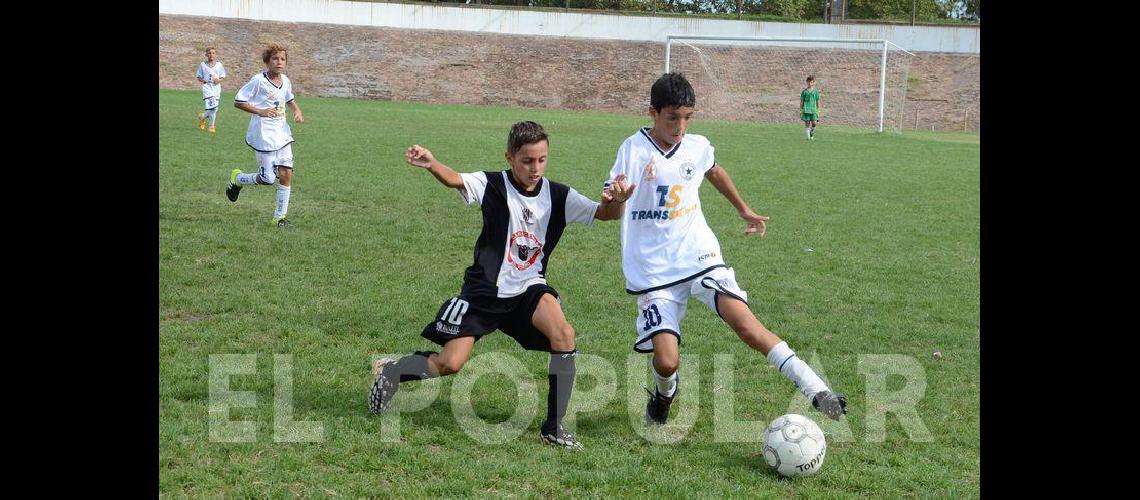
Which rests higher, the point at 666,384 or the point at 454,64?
the point at 454,64

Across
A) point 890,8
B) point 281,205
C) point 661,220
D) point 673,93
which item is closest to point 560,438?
point 661,220

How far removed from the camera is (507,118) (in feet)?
101

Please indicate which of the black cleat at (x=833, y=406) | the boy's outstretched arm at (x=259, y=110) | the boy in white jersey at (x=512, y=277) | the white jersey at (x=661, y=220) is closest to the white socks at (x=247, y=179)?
the boy's outstretched arm at (x=259, y=110)

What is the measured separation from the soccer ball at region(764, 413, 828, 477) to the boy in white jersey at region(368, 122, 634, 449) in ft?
3.26

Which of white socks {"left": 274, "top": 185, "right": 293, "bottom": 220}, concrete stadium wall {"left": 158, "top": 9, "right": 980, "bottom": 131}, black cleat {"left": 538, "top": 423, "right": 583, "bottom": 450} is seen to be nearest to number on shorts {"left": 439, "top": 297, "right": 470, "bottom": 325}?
black cleat {"left": 538, "top": 423, "right": 583, "bottom": 450}

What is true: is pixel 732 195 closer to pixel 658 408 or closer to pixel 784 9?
pixel 658 408

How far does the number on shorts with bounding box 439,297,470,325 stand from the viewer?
16.1ft

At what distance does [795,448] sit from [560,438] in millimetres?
1050

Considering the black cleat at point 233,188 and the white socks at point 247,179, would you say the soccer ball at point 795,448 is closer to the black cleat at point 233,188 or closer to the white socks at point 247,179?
the white socks at point 247,179

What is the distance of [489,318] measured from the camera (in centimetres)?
493

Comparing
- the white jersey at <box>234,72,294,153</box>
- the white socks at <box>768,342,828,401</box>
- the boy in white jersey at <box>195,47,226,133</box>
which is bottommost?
the white socks at <box>768,342,828,401</box>

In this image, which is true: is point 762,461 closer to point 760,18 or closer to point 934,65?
point 934,65

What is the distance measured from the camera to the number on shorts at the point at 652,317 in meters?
4.93

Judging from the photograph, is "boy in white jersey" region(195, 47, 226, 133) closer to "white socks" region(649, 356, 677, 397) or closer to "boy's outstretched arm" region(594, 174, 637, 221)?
"boy's outstretched arm" region(594, 174, 637, 221)
